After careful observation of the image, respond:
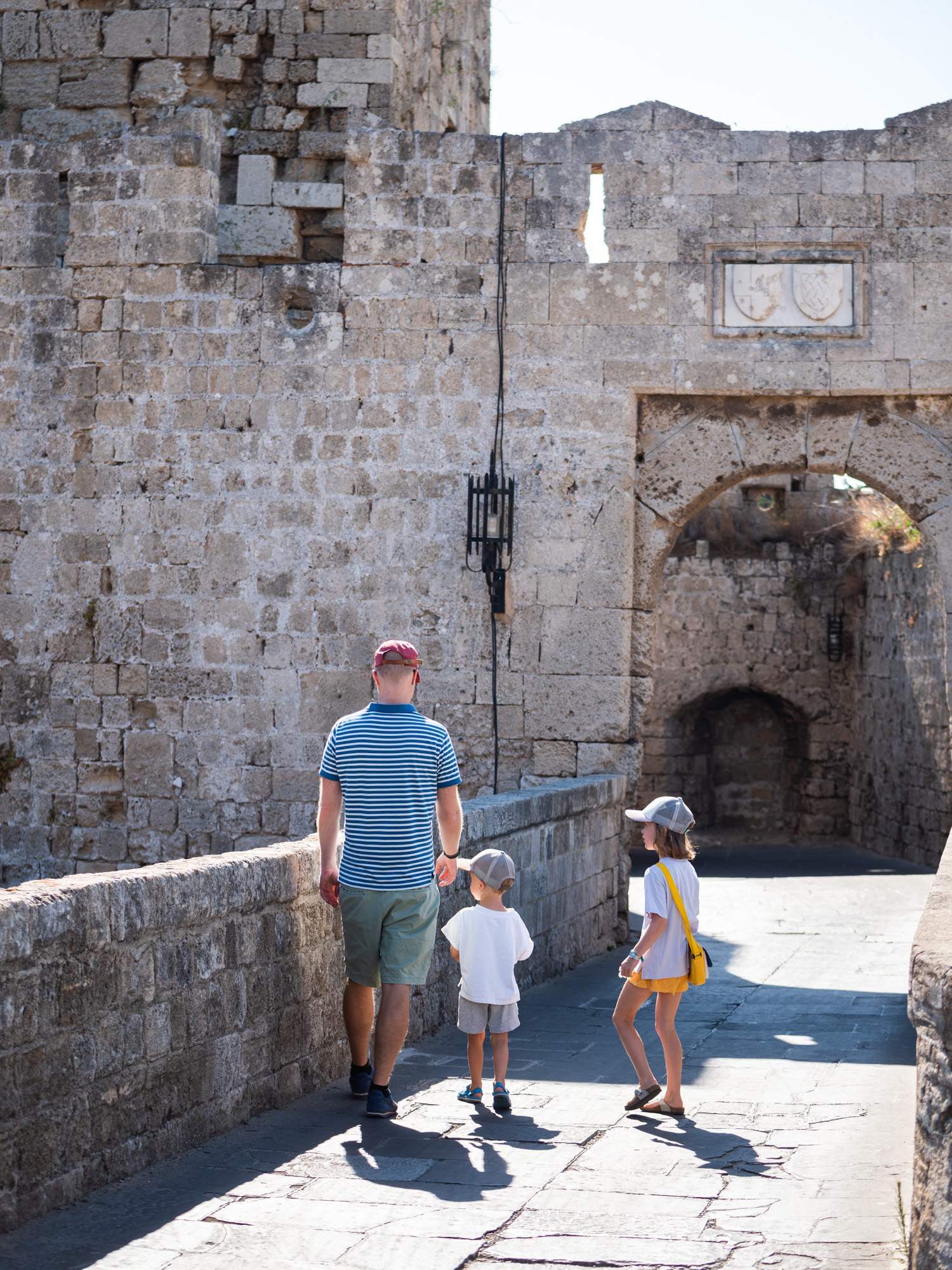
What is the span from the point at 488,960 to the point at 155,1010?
1300 mm

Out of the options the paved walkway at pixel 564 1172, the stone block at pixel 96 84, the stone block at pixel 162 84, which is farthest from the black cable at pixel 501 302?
the paved walkway at pixel 564 1172

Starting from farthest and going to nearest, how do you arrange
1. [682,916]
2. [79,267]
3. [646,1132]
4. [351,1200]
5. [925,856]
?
[925,856] < [79,267] < [682,916] < [646,1132] < [351,1200]

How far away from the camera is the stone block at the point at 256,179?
10.3 m

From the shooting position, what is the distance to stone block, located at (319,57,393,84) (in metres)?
10.3

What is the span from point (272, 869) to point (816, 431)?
5.50m

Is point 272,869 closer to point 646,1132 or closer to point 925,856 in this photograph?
point 646,1132

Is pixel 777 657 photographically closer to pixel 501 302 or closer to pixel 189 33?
pixel 501 302

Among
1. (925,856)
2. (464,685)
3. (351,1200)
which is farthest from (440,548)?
(925,856)

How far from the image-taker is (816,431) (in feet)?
30.6

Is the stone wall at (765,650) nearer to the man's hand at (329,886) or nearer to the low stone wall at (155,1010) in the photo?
the low stone wall at (155,1010)

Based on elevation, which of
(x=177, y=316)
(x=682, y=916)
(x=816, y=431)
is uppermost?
(x=177, y=316)

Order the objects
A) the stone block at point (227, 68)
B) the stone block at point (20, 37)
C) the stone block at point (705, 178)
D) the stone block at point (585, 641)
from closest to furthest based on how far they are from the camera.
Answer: the stone block at point (705, 178) < the stone block at point (585, 641) < the stone block at point (227, 68) < the stone block at point (20, 37)

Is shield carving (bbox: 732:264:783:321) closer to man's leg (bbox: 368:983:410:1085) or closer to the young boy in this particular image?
the young boy

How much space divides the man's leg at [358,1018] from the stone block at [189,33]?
7.42 metres
